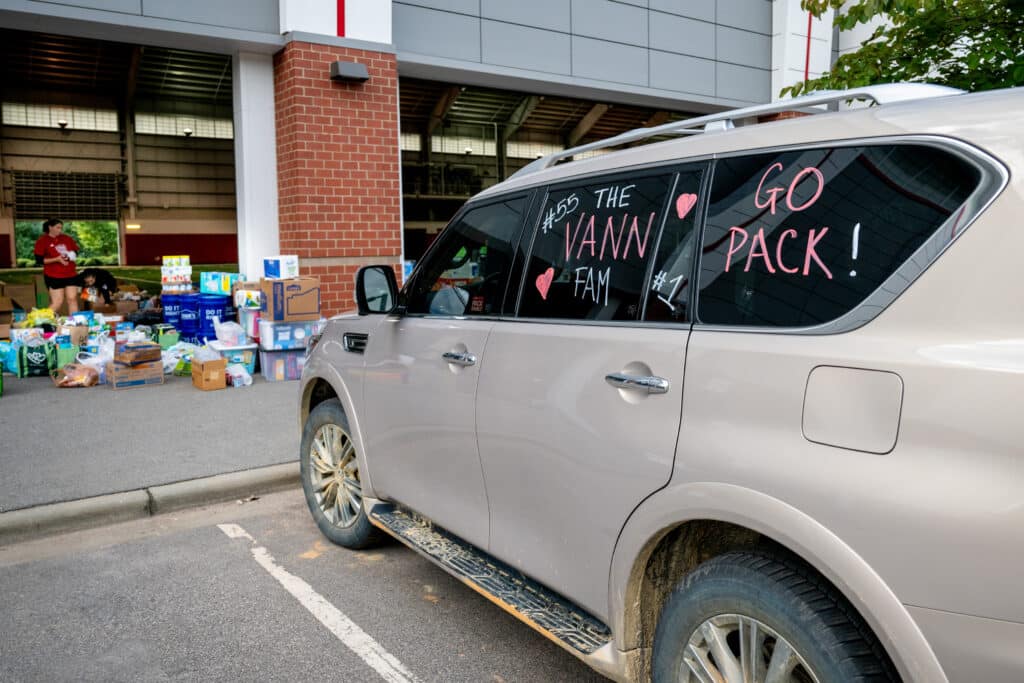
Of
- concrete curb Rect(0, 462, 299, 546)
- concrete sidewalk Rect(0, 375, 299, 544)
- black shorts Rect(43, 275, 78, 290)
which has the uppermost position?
black shorts Rect(43, 275, 78, 290)

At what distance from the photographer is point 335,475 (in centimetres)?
452

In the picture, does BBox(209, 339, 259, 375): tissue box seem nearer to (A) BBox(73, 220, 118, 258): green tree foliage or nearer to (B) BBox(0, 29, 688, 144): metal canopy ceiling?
(B) BBox(0, 29, 688, 144): metal canopy ceiling

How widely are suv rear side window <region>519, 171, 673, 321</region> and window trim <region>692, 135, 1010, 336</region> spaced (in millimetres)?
595

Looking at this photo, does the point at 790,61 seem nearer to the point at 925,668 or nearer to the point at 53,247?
the point at 53,247

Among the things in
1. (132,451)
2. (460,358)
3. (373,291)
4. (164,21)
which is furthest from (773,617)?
(164,21)

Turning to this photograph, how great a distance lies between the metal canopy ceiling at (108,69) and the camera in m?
20.6

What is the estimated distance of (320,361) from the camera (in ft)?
15.0

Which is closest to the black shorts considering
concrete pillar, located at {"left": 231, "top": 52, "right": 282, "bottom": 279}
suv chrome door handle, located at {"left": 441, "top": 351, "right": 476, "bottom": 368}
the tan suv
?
concrete pillar, located at {"left": 231, "top": 52, "right": 282, "bottom": 279}

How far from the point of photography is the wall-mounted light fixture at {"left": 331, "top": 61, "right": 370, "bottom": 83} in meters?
10.0

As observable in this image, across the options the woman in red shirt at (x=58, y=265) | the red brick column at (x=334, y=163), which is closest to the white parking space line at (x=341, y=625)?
the red brick column at (x=334, y=163)

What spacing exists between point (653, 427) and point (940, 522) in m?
0.84

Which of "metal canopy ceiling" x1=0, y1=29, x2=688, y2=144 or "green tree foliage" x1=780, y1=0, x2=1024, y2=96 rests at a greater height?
"metal canopy ceiling" x1=0, y1=29, x2=688, y2=144

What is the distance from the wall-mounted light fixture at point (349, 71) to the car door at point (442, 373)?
6976 millimetres

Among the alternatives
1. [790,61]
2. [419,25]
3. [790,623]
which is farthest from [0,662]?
[790,61]
